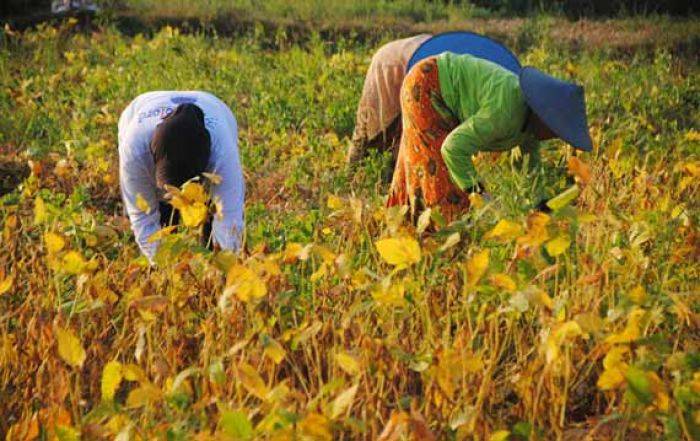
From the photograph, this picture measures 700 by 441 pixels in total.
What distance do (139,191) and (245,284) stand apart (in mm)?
1580

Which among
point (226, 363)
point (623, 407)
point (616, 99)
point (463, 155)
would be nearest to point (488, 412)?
point (623, 407)

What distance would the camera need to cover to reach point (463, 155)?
10.4 feet

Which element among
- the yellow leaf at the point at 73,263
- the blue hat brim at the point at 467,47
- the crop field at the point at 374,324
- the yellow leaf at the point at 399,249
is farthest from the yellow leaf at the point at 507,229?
the blue hat brim at the point at 467,47

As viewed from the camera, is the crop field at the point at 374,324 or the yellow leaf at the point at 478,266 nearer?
the crop field at the point at 374,324

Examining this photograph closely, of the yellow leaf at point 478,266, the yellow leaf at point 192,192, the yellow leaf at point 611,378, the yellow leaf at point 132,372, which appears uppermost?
the yellow leaf at point 192,192

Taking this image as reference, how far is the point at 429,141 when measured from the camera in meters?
3.47

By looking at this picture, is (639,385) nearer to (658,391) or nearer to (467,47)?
(658,391)

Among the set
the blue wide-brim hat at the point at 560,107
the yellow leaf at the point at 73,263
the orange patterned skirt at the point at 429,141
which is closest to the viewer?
the yellow leaf at the point at 73,263

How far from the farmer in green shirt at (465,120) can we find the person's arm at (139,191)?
0.89 meters

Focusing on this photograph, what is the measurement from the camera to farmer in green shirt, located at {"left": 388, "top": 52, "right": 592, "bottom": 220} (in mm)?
3053

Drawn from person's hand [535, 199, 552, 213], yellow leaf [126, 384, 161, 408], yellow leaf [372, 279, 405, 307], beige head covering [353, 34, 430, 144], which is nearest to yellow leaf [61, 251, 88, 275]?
yellow leaf [126, 384, 161, 408]

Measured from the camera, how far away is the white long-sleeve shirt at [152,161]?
313cm

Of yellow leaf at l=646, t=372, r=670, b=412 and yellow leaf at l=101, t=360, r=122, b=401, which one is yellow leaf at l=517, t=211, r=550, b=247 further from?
yellow leaf at l=101, t=360, r=122, b=401

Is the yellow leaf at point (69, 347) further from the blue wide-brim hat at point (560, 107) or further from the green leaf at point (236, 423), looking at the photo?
the blue wide-brim hat at point (560, 107)
